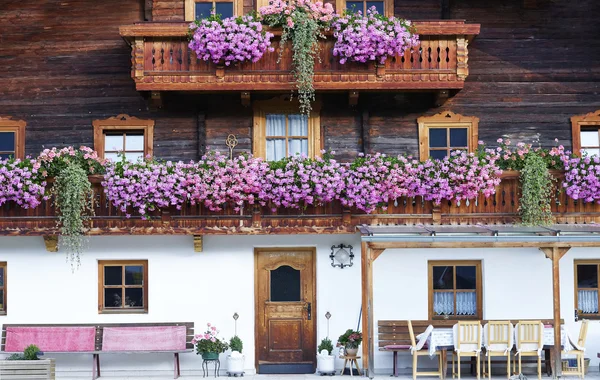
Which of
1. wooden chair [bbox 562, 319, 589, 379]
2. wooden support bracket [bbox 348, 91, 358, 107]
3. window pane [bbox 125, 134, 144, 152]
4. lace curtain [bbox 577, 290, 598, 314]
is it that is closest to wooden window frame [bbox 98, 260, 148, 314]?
window pane [bbox 125, 134, 144, 152]

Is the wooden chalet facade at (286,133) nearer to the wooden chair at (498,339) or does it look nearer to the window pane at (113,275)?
the window pane at (113,275)

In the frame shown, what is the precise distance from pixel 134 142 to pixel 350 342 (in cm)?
554

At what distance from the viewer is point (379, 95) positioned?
1802cm

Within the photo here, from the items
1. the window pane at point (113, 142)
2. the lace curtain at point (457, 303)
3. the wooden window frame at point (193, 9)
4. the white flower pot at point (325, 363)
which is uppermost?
the wooden window frame at point (193, 9)

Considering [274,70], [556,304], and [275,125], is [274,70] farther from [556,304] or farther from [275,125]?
[556,304]

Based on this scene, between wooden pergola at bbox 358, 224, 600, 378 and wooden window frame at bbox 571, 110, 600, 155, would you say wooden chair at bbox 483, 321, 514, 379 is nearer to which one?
wooden pergola at bbox 358, 224, 600, 378

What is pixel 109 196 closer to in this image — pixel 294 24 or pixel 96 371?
pixel 96 371

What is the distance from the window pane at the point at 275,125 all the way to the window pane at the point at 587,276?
595cm

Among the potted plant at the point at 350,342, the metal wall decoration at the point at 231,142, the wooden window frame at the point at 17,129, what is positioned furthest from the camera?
the wooden window frame at the point at 17,129

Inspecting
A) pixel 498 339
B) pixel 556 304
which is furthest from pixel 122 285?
pixel 556 304

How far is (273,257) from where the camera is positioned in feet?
57.5

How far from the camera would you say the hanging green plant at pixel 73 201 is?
16.1 meters

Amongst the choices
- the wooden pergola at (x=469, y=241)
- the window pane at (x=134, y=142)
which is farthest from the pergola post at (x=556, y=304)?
the window pane at (x=134, y=142)

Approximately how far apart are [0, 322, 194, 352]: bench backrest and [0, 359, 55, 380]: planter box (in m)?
1.43
